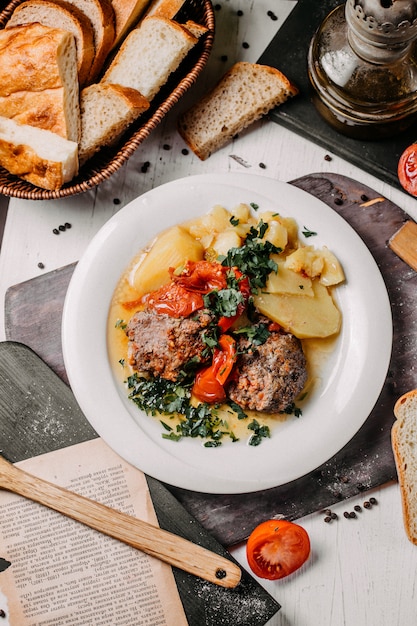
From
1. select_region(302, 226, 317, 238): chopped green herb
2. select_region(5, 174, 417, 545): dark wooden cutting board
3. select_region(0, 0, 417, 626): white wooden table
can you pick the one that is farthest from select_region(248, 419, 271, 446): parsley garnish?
select_region(302, 226, 317, 238): chopped green herb

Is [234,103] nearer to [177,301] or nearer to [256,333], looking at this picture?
[177,301]

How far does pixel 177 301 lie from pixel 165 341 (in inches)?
8.4

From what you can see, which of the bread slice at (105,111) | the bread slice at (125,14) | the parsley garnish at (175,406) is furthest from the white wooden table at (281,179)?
the parsley garnish at (175,406)

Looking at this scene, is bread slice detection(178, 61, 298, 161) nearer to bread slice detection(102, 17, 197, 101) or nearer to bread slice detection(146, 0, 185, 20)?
bread slice detection(102, 17, 197, 101)

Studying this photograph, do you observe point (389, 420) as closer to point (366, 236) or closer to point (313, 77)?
point (366, 236)

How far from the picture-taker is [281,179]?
154 inches

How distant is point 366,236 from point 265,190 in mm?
678

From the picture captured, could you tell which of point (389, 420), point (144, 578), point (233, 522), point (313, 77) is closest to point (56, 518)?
point (144, 578)

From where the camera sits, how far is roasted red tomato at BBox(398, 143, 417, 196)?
3.67 meters

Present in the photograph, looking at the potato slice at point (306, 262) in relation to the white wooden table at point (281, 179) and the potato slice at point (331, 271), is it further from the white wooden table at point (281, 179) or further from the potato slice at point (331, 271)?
the white wooden table at point (281, 179)

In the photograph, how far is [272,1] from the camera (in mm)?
4016

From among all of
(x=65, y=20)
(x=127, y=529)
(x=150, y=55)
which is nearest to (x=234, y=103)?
(x=150, y=55)

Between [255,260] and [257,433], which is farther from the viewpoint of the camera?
[257,433]

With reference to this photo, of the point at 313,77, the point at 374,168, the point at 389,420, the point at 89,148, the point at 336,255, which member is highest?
the point at 313,77
